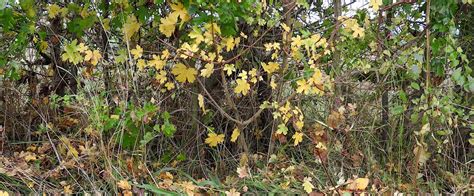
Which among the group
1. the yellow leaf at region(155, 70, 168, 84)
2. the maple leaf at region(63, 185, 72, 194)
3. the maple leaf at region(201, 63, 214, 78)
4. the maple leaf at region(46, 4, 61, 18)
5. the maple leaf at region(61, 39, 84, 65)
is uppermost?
the maple leaf at region(46, 4, 61, 18)

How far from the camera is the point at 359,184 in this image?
94.8 inches

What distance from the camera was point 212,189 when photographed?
262cm

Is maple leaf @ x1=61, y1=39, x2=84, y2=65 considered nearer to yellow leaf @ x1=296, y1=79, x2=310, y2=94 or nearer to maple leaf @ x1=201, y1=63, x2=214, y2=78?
maple leaf @ x1=201, y1=63, x2=214, y2=78

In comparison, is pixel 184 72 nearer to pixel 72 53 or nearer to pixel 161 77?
pixel 161 77

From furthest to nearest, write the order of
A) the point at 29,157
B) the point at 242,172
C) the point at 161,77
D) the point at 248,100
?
the point at 248,100 → the point at 29,157 → the point at 161,77 → the point at 242,172

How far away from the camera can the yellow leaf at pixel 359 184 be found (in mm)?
2393

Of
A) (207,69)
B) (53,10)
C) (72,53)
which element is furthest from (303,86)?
(53,10)

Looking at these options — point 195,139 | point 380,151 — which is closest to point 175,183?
point 195,139

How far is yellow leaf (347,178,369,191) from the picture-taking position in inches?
94.2

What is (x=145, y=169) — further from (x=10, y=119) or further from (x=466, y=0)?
(x=466, y=0)

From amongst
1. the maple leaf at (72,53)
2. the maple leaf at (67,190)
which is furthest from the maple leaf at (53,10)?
the maple leaf at (67,190)

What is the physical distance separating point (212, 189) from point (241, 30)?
85 cm

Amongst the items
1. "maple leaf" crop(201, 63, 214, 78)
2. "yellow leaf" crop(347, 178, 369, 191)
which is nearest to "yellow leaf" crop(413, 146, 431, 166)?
"yellow leaf" crop(347, 178, 369, 191)

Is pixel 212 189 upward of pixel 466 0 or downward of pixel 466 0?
downward
